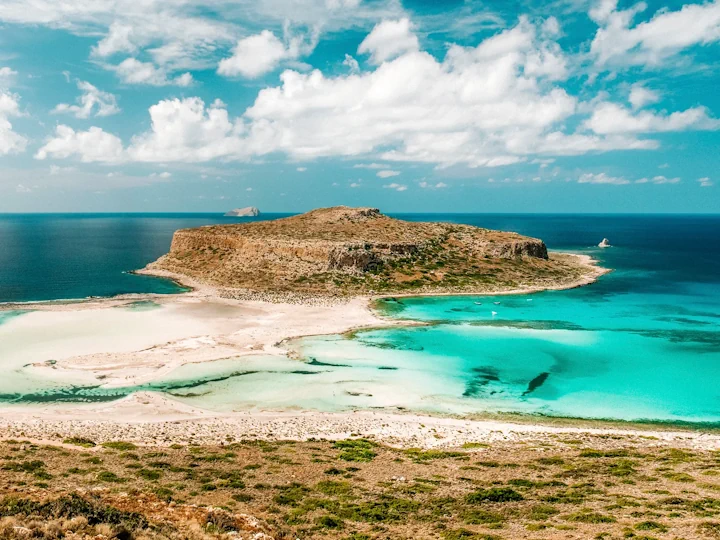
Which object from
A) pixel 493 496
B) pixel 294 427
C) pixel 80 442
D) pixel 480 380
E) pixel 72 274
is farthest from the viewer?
pixel 72 274

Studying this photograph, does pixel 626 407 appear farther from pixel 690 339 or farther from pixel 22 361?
pixel 22 361

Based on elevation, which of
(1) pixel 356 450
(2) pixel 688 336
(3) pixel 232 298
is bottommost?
(1) pixel 356 450

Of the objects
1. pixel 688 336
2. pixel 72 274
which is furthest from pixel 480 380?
pixel 72 274

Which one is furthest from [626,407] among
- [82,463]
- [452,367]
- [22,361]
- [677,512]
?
[22,361]

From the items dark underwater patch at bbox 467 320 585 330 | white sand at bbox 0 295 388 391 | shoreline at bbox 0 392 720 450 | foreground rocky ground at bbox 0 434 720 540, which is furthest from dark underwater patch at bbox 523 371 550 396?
white sand at bbox 0 295 388 391

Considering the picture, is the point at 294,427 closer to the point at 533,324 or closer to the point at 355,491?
the point at 355,491

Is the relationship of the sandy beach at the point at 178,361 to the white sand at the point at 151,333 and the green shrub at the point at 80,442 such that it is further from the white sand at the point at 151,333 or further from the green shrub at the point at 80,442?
the green shrub at the point at 80,442

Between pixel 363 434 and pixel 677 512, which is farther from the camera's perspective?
pixel 363 434

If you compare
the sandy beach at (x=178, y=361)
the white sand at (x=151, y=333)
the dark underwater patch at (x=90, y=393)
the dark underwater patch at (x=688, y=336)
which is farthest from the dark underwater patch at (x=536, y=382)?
the dark underwater patch at (x=90, y=393)
